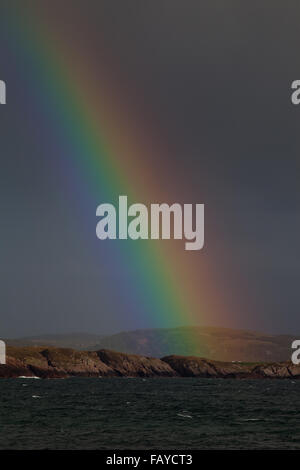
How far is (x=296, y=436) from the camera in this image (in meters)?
76.6

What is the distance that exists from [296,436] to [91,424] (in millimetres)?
26184

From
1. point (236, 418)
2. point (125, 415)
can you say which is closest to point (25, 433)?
point (125, 415)

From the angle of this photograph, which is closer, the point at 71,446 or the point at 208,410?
the point at 71,446
